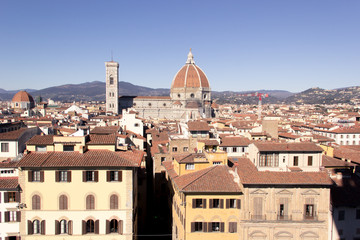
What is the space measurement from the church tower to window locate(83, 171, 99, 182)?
113665mm

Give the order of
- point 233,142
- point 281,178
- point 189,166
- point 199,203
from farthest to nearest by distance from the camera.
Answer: point 233,142, point 189,166, point 281,178, point 199,203

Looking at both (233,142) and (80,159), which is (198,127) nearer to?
(233,142)

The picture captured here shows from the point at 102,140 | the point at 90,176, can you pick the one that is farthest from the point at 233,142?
the point at 90,176

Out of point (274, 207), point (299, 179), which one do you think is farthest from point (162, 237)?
point (299, 179)

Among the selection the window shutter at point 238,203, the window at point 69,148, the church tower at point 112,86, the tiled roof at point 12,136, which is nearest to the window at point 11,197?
the window at point 69,148

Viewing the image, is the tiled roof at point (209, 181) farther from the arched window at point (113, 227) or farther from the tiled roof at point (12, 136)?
the tiled roof at point (12, 136)

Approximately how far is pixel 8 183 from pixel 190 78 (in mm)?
118463

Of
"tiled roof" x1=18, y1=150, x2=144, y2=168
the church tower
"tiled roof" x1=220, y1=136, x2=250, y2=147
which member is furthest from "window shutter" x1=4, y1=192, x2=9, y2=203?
the church tower

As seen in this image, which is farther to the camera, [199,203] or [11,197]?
[199,203]

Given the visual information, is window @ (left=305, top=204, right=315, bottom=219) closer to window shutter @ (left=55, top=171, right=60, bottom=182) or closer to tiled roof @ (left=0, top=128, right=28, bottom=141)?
window shutter @ (left=55, top=171, right=60, bottom=182)

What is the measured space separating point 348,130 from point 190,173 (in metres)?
51.5

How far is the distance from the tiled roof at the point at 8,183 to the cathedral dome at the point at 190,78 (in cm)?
11573

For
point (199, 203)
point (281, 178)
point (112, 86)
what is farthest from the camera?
point (112, 86)

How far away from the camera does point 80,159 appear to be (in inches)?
852
